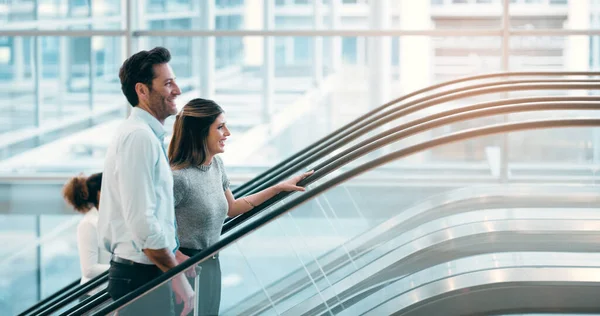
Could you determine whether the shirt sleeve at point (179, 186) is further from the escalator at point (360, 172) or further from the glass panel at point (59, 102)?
the glass panel at point (59, 102)

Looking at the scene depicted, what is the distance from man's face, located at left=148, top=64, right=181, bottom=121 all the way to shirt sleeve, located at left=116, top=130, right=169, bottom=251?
0.64ft

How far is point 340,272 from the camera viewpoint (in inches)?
164

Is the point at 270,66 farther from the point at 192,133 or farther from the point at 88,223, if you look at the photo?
the point at 192,133

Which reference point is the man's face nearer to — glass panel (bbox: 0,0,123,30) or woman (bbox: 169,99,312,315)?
woman (bbox: 169,99,312,315)

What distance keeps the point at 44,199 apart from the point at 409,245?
469cm

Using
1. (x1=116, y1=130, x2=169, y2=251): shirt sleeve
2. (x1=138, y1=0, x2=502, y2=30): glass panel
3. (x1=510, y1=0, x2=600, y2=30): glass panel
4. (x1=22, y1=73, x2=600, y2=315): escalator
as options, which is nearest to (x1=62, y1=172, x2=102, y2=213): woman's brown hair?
(x1=22, y1=73, x2=600, y2=315): escalator

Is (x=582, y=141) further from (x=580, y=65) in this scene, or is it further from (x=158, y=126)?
(x=158, y=126)

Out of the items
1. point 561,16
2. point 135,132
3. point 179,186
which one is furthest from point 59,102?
point 135,132

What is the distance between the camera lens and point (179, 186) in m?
3.61

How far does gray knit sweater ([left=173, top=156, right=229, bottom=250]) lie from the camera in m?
3.62

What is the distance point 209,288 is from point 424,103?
1.60 meters

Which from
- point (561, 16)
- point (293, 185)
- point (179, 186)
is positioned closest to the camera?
point (179, 186)

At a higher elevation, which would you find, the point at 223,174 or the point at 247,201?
the point at 223,174

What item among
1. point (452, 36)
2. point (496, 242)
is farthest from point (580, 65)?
point (496, 242)
